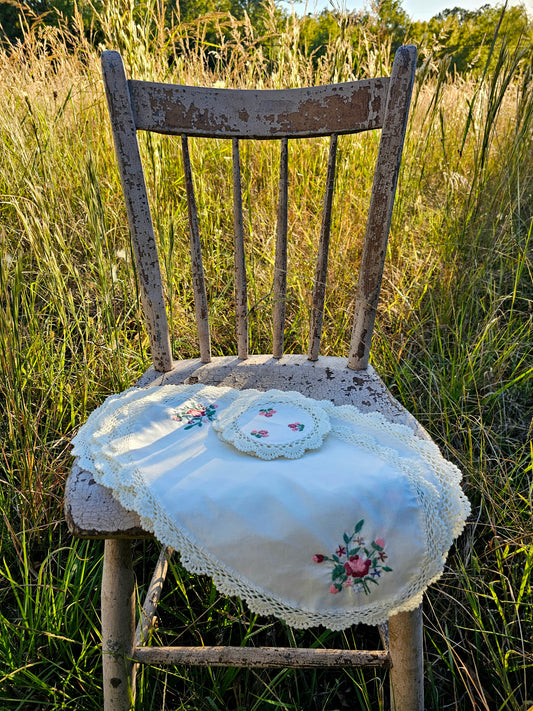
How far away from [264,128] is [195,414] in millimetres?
547

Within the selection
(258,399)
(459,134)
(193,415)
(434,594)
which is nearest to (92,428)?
(193,415)

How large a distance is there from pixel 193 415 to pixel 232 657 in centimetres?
41

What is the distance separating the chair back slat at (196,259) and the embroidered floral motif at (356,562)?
1.69 feet

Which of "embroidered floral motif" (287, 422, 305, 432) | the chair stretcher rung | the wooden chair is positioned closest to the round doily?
"embroidered floral motif" (287, 422, 305, 432)

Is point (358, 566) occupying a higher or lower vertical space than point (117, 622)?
higher

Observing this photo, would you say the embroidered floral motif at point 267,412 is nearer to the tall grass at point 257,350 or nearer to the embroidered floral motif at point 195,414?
the embroidered floral motif at point 195,414

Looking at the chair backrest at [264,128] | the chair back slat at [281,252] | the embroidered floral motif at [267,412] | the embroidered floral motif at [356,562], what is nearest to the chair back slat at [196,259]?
A: the chair backrest at [264,128]

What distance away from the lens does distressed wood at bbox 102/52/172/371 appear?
71 cm

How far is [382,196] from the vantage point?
77 centimetres

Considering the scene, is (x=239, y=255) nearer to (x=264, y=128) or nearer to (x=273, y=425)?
(x=264, y=128)

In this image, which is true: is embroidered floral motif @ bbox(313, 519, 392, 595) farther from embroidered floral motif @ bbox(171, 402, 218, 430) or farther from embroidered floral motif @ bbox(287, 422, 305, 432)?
embroidered floral motif @ bbox(171, 402, 218, 430)

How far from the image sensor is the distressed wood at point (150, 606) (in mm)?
798

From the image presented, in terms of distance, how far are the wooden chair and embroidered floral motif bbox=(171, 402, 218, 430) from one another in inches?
5.2

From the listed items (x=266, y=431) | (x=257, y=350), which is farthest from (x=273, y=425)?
(x=257, y=350)
